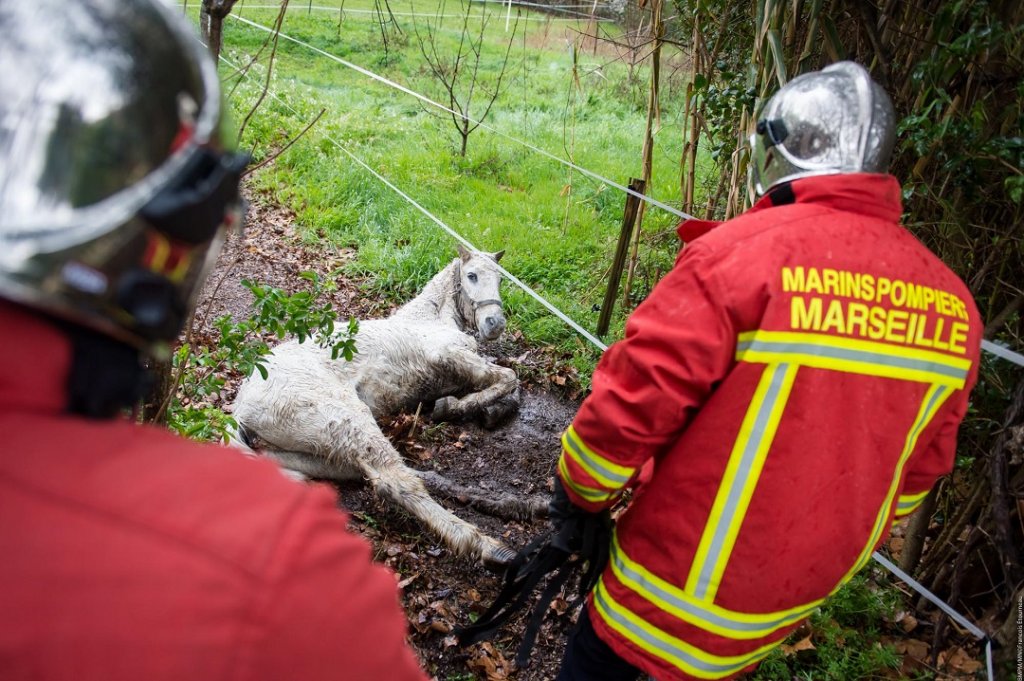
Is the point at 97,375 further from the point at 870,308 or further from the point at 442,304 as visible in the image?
the point at 442,304

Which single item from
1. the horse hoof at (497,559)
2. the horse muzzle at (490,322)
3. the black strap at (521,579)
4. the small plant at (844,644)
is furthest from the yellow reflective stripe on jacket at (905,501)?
the horse muzzle at (490,322)

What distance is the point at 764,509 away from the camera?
175cm

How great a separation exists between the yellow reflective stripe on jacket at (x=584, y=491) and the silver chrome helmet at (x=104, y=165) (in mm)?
1252

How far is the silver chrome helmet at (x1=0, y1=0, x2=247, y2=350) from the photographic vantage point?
0.78 m

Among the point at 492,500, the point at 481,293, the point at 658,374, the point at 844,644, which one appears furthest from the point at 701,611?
the point at 481,293

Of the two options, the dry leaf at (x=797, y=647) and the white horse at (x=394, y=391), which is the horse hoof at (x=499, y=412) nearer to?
the white horse at (x=394, y=391)

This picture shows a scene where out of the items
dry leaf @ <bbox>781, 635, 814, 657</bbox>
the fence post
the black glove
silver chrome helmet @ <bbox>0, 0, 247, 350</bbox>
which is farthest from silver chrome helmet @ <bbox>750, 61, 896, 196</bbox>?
the fence post

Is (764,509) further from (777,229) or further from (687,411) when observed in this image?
(777,229)

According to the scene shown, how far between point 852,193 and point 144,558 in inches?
68.6

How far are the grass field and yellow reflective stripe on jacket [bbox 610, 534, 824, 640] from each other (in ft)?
12.5

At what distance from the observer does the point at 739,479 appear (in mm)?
1739

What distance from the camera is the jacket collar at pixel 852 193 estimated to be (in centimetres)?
179

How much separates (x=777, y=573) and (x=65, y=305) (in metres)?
1.67

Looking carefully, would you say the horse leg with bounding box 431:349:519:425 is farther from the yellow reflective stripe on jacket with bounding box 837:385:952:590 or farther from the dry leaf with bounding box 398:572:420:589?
the yellow reflective stripe on jacket with bounding box 837:385:952:590
